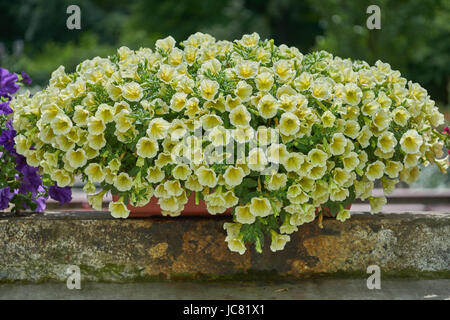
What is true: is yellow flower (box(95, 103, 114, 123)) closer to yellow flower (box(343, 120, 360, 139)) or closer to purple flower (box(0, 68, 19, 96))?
yellow flower (box(343, 120, 360, 139))

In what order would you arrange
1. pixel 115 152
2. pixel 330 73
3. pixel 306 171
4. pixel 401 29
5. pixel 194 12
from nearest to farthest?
pixel 306 171 < pixel 115 152 < pixel 330 73 < pixel 401 29 < pixel 194 12

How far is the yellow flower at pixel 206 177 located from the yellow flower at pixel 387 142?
765mm

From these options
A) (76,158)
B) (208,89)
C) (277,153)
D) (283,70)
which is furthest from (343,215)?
(76,158)

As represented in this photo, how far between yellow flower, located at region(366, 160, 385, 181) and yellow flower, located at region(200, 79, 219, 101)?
2.57 ft

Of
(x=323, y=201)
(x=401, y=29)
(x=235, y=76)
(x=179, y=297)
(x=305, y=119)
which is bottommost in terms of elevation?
(x=179, y=297)

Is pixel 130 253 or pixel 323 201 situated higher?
pixel 323 201

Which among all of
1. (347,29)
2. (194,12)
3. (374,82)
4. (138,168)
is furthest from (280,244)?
(194,12)

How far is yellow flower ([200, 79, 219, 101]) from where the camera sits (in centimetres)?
247

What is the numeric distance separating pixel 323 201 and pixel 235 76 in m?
0.68

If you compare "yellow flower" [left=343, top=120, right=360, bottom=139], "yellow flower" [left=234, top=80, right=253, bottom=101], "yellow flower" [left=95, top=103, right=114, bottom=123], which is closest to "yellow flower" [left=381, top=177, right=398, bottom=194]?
"yellow flower" [left=343, top=120, right=360, bottom=139]

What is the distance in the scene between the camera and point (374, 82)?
2848 mm

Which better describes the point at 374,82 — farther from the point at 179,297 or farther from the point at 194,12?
the point at 194,12
